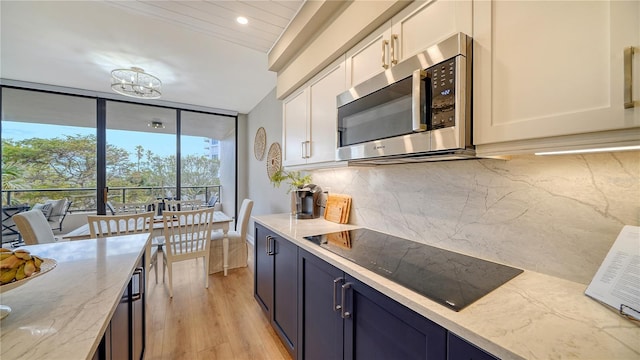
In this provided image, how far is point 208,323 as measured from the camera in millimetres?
2076

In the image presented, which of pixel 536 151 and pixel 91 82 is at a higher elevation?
pixel 91 82

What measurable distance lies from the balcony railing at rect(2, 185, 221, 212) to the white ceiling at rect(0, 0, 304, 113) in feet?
5.43

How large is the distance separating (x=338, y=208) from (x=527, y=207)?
4.04 ft

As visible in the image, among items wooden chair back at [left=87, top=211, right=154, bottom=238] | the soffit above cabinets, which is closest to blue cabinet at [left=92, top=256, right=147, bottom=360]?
wooden chair back at [left=87, top=211, right=154, bottom=238]

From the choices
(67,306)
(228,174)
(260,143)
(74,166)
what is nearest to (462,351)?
(67,306)

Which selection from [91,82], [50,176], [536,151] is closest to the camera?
[536,151]

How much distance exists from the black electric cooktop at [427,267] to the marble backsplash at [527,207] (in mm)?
88

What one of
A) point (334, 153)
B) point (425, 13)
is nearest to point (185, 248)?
point (334, 153)

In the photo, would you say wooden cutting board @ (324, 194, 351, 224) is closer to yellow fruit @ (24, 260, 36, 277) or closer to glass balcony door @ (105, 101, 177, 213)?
yellow fruit @ (24, 260, 36, 277)

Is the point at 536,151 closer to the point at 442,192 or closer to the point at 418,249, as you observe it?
the point at 442,192

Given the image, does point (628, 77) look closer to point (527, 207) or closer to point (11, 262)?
point (527, 207)

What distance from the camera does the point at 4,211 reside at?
3.48m

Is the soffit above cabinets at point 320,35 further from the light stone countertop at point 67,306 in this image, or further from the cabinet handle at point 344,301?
the light stone countertop at point 67,306

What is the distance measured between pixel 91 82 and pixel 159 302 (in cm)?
328
